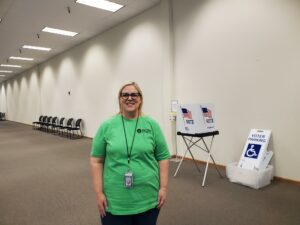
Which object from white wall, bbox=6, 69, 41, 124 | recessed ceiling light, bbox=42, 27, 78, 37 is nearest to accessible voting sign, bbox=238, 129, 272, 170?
recessed ceiling light, bbox=42, 27, 78, 37

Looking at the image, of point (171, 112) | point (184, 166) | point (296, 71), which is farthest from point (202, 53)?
point (184, 166)

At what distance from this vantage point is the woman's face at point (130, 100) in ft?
4.82

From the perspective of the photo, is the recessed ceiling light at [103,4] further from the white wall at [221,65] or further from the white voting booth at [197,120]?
the white voting booth at [197,120]

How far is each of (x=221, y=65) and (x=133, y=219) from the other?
383 cm

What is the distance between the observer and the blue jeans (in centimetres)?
142

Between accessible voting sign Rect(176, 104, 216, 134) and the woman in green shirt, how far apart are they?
2.62m

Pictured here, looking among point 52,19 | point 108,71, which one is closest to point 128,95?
point 52,19

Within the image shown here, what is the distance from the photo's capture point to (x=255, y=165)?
3.76m

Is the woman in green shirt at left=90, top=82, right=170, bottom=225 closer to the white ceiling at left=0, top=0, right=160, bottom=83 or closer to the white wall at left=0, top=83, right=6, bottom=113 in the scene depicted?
the white ceiling at left=0, top=0, right=160, bottom=83

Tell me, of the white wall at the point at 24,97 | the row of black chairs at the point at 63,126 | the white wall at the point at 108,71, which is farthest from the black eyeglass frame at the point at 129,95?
the white wall at the point at 24,97

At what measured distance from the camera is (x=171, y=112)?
18.2ft

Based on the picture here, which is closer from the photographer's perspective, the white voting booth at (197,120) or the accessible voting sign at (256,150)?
the accessible voting sign at (256,150)

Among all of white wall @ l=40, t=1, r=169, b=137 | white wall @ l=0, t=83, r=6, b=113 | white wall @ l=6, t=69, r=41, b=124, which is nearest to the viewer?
white wall @ l=40, t=1, r=169, b=137

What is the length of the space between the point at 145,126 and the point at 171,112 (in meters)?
4.12
